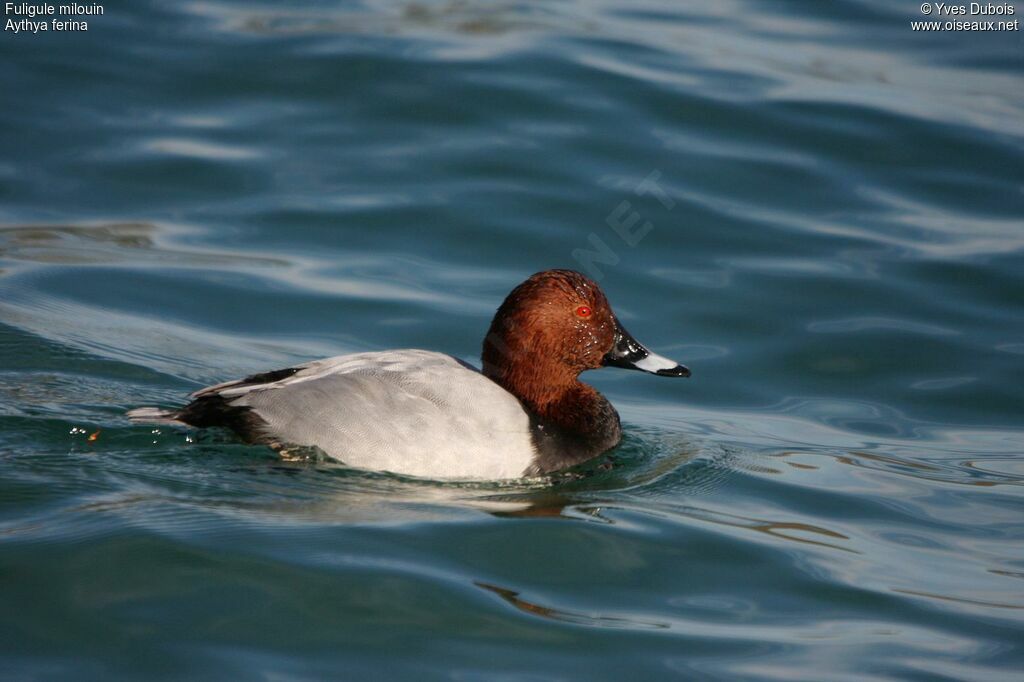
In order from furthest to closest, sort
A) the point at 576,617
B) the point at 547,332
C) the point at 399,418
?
1. the point at 547,332
2. the point at 399,418
3. the point at 576,617

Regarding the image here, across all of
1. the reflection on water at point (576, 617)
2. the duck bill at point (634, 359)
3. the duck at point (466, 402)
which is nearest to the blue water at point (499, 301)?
the reflection on water at point (576, 617)

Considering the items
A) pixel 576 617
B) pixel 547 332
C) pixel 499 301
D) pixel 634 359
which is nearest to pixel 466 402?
pixel 547 332

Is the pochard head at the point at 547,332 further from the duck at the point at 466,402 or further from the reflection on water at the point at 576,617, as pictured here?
the reflection on water at the point at 576,617

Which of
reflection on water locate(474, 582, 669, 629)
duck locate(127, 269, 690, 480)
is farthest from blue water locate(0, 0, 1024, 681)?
duck locate(127, 269, 690, 480)

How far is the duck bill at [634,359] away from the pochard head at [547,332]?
86mm

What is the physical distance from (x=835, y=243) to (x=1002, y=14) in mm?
5660

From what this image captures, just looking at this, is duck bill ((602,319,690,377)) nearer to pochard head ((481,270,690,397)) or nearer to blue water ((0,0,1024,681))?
pochard head ((481,270,690,397))

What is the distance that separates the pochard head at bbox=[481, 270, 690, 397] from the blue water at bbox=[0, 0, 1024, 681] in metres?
0.60

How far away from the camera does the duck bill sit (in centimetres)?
693

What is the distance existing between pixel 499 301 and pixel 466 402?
2903 mm

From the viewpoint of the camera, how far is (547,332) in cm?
666

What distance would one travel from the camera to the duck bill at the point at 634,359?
6934 mm

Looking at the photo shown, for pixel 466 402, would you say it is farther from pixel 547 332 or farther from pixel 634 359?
pixel 634 359

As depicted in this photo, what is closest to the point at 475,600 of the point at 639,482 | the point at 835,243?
the point at 639,482
